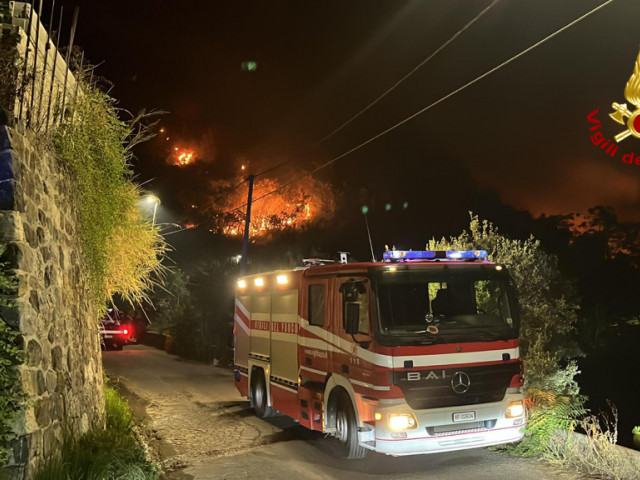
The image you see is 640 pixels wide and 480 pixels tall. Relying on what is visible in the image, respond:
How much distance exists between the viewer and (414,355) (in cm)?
693

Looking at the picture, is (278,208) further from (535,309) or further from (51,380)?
(51,380)

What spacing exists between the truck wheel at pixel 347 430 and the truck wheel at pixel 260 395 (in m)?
2.94

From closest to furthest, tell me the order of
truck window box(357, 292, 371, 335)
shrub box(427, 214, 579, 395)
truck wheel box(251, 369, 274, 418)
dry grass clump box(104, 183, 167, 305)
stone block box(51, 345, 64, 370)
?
1. stone block box(51, 345, 64, 370)
2. truck window box(357, 292, 371, 335)
3. dry grass clump box(104, 183, 167, 305)
4. truck wheel box(251, 369, 274, 418)
5. shrub box(427, 214, 579, 395)

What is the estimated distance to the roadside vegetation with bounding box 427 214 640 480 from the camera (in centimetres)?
690

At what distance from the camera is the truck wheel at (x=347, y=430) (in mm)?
7445

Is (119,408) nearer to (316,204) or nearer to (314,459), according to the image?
(314,459)


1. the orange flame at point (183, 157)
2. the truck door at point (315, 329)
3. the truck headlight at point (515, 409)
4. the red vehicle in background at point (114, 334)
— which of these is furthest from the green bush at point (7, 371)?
the orange flame at point (183, 157)

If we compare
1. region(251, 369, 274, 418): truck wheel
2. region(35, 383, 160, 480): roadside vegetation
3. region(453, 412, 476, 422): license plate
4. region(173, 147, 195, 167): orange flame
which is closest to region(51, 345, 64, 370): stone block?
region(35, 383, 160, 480): roadside vegetation

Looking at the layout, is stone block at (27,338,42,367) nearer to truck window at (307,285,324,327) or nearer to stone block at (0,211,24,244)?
stone block at (0,211,24,244)

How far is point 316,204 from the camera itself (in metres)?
35.7

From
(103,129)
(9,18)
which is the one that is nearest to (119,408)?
(103,129)

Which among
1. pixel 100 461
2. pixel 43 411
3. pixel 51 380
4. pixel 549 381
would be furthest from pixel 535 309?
pixel 43 411

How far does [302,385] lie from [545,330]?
698 centimetres

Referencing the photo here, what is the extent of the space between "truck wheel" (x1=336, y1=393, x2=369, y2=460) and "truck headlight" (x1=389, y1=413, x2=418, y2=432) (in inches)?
28.4
